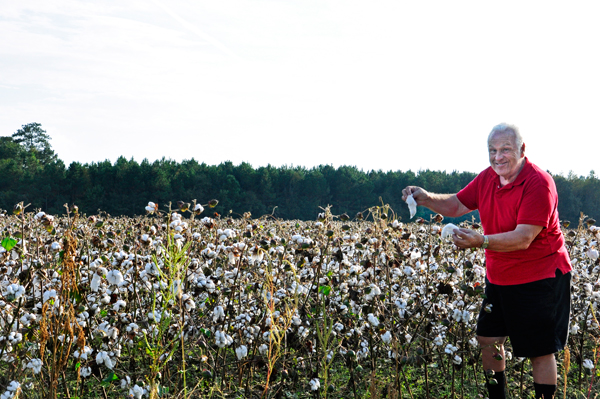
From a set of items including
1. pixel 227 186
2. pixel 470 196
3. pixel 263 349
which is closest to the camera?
pixel 263 349

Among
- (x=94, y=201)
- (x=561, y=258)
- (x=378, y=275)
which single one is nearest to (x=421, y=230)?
(x=378, y=275)

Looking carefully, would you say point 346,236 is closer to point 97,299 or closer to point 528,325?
point 528,325

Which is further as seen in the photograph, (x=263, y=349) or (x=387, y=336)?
(x=263, y=349)

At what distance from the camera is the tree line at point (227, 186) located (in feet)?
118

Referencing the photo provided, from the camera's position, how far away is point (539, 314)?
8.81ft

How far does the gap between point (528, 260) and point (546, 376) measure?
68 cm

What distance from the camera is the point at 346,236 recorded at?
12.2 ft

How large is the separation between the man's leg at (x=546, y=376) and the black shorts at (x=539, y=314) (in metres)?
0.08

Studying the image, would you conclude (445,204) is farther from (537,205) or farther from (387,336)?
(387,336)

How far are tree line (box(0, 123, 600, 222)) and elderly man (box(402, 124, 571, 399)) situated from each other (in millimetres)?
30286

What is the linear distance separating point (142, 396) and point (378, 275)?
1.82m

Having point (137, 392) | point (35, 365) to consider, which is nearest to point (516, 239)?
point (137, 392)

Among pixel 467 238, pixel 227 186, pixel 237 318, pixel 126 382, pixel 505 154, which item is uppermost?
pixel 227 186

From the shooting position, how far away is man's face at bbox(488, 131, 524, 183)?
263 centimetres
